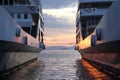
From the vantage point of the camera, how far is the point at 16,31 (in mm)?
21406

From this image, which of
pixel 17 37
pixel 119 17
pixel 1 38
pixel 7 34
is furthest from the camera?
pixel 17 37

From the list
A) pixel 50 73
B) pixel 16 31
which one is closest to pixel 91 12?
pixel 16 31

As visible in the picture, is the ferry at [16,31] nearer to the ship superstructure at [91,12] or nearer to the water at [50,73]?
the water at [50,73]

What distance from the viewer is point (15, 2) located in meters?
38.0

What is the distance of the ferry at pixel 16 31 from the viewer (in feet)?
57.7

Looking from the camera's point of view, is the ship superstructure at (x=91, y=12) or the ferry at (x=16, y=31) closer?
the ferry at (x=16, y=31)

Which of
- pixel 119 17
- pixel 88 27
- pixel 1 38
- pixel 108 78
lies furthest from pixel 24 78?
pixel 88 27

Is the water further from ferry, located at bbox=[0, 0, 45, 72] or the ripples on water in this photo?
ferry, located at bbox=[0, 0, 45, 72]

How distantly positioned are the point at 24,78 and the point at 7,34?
2290 mm

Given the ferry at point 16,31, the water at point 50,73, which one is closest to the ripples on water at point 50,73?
the water at point 50,73

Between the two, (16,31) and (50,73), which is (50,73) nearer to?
(50,73)

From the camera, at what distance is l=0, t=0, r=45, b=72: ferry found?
17.6m

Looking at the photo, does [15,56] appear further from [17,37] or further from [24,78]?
[24,78]

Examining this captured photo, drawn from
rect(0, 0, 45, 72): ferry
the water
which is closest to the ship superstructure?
rect(0, 0, 45, 72): ferry
